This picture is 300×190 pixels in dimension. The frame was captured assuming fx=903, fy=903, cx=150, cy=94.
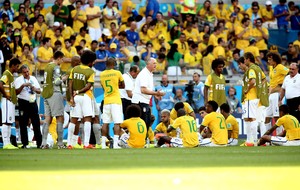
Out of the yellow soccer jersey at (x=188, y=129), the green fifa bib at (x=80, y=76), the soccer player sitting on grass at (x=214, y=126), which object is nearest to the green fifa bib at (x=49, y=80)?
the green fifa bib at (x=80, y=76)

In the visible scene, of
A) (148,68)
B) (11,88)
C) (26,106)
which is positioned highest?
(148,68)

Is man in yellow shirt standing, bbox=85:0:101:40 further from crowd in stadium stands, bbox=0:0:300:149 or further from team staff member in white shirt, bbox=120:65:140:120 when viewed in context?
team staff member in white shirt, bbox=120:65:140:120

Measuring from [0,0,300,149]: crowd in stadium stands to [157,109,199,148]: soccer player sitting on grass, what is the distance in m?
0.03

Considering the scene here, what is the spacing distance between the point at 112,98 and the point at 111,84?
33 centimetres

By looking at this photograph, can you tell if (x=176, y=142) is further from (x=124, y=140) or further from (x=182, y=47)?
(x=182, y=47)

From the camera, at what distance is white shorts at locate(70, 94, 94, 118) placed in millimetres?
20938

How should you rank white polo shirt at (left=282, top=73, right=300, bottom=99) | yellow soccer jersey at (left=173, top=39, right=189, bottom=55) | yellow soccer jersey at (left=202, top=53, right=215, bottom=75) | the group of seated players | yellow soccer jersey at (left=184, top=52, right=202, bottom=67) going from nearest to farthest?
1. the group of seated players
2. white polo shirt at (left=282, top=73, right=300, bottom=99)
3. yellow soccer jersey at (left=202, top=53, right=215, bottom=75)
4. yellow soccer jersey at (left=184, top=52, right=202, bottom=67)
5. yellow soccer jersey at (left=173, top=39, right=189, bottom=55)

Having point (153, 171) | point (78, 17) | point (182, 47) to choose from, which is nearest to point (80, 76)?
point (153, 171)

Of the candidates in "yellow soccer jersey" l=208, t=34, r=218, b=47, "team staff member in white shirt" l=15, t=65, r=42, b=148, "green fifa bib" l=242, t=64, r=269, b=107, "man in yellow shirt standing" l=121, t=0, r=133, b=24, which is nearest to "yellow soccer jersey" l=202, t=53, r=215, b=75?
"yellow soccer jersey" l=208, t=34, r=218, b=47

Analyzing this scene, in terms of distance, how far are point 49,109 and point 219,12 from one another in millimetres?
15991

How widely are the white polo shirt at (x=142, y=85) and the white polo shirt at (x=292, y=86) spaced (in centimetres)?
377

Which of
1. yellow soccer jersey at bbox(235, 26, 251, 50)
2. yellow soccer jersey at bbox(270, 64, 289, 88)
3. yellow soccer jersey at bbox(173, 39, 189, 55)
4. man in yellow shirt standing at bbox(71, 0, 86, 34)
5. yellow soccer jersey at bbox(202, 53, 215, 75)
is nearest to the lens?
yellow soccer jersey at bbox(270, 64, 289, 88)

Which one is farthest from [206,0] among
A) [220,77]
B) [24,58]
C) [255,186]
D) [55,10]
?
[255,186]

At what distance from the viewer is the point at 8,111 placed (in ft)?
72.8
